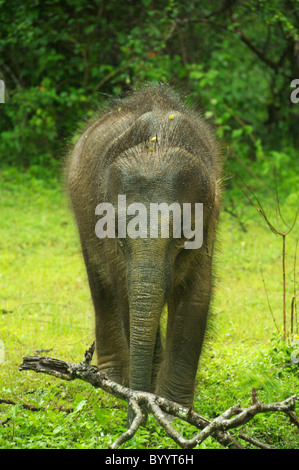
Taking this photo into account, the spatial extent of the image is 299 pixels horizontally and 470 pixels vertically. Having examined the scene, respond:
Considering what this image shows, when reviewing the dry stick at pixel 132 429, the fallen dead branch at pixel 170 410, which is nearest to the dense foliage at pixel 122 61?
the fallen dead branch at pixel 170 410

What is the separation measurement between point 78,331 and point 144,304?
2.98m

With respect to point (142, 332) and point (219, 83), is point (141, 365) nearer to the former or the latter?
point (142, 332)

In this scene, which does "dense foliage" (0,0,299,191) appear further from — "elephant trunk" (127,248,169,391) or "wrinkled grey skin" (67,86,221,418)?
"elephant trunk" (127,248,169,391)

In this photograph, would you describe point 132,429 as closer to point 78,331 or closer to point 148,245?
point 148,245

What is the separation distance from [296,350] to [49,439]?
1938 mm

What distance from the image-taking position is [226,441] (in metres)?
3.60

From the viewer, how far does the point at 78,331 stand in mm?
6633

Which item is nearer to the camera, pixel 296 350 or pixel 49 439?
pixel 49 439

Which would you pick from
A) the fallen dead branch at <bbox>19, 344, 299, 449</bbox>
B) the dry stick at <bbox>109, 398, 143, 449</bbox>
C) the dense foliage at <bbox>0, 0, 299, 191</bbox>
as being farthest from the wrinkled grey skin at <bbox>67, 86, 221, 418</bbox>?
the dense foliage at <bbox>0, 0, 299, 191</bbox>

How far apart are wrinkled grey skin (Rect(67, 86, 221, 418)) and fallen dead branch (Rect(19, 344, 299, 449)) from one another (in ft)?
0.55

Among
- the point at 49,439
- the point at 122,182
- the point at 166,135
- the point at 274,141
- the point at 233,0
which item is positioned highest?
the point at 233,0

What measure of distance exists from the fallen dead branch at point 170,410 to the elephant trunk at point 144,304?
15cm

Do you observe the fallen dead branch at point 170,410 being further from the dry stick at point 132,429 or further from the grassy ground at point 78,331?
the grassy ground at point 78,331

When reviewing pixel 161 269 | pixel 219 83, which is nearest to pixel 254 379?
pixel 161 269
